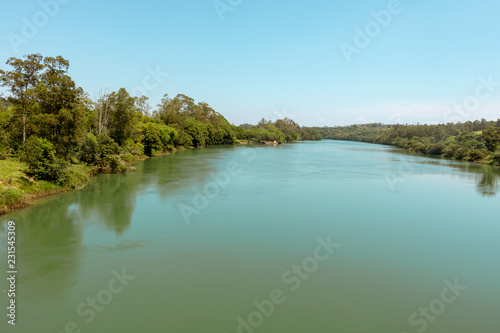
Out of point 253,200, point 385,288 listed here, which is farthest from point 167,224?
point 385,288

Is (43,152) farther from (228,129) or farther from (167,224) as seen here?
(228,129)

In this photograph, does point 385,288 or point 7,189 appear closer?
point 385,288

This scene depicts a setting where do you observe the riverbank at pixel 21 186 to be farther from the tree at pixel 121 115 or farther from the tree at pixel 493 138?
the tree at pixel 493 138

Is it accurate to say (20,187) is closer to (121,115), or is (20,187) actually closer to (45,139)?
(45,139)

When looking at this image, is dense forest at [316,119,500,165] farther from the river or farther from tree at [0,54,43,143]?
tree at [0,54,43,143]

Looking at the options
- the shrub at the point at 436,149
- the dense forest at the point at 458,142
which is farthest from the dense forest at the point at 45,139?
the shrub at the point at 436,149

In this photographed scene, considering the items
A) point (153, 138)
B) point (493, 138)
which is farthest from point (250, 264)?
point (493, 138)

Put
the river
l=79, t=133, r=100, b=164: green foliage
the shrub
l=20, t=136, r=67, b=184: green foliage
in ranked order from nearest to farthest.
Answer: the river → l=20, t=136, r=67, b=184: green foliage → l=79, t=133, r=100, b=164: green foliage → the shrub

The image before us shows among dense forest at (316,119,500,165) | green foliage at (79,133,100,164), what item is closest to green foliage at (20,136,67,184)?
green foliage at (79,133,100,164)

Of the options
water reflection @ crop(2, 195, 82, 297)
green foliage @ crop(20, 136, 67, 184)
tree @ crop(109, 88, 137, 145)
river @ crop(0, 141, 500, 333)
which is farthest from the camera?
tree @ crop(109, 88, 137, 145)
